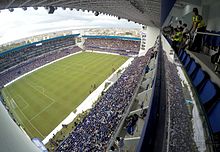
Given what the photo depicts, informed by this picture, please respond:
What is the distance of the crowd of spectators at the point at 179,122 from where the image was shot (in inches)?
69.3

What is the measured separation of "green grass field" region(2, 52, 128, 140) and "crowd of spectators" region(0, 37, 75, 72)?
246 inches

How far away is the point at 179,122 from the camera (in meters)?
2.13

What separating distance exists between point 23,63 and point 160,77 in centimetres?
3614

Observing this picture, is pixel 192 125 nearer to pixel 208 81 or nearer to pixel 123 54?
pixel 208 81

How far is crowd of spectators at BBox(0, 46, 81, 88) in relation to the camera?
2925 cm

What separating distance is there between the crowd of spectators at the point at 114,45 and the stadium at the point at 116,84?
0.75ft

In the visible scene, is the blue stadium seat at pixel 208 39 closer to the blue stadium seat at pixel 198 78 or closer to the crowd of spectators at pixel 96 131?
the blue stadium seat at pixel 198 78

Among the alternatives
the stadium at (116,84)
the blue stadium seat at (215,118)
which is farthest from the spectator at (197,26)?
the blue stadium seat at (215,118)

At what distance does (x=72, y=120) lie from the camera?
614 inches

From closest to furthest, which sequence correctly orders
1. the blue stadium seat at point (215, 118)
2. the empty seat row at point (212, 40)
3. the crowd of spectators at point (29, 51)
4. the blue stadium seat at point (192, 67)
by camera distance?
1. the blue stadium seat at point (215, 118)
2. the blue stadium seat at point (192, 67)
3. the empty seat row at point (212, 40)
4. the crowd of spectators at point (29, 51)

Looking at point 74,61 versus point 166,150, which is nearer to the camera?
point 166,150

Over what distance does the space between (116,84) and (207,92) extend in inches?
697

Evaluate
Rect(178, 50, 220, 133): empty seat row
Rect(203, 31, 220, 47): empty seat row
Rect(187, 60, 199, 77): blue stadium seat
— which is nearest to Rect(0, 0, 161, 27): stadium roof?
Rect(203, 31, 220, 47): empty seat row

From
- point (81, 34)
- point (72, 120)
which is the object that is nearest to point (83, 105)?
point (72, 120)
